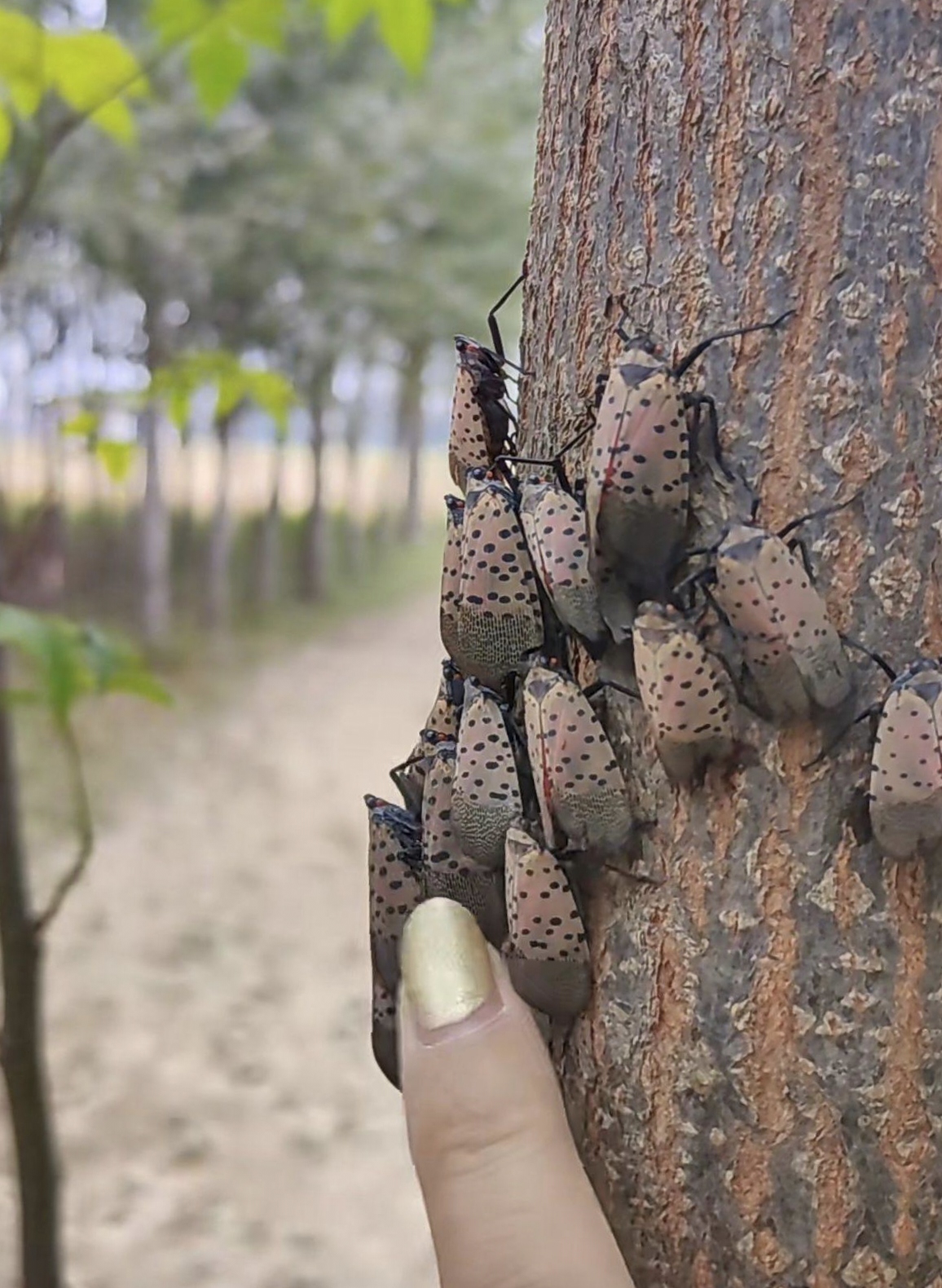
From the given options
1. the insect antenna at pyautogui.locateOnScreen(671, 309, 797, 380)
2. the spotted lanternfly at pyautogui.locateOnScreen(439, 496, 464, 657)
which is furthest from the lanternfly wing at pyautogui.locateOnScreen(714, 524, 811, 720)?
the spotted lanternfly at pyautogui.locateOnScreen(439, 496, 464, 657)

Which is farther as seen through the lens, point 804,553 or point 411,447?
point 411,447

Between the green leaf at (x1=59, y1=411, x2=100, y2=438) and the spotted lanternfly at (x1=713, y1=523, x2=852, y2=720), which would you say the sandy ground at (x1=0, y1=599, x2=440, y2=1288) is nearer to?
the green leaf at (x1=59, y1=411, x2=100, y2=438)

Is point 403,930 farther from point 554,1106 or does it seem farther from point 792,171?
point 792,171

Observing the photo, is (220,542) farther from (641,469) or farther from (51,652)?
(641,469)

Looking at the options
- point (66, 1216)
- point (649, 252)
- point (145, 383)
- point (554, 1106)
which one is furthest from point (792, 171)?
point (66, 1216)

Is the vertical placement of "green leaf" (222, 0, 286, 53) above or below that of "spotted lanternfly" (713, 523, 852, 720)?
above

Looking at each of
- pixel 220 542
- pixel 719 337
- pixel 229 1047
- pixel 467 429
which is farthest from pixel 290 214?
pixel 719 337
